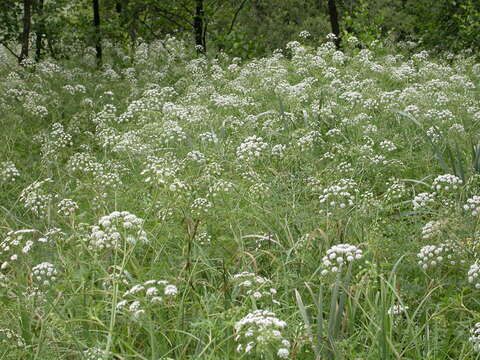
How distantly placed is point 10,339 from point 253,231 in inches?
82.8

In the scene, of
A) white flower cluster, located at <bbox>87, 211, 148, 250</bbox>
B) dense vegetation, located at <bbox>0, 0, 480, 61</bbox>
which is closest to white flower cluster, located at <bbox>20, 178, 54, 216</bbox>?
white flower cluster, located at <bbox>87, 211, 148, 250</bbox>

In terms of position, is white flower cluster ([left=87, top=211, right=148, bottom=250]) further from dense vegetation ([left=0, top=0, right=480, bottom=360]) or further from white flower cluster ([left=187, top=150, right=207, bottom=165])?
white flower cluster ([left=187, top=150, right=207, bottom=165])

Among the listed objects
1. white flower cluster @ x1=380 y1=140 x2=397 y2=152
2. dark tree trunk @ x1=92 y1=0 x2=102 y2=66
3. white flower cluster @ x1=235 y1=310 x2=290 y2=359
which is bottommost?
white flower cluster @ x1=235 y1=310 x2=290 y2=359

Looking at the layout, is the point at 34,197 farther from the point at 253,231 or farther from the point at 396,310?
the point at 396,310

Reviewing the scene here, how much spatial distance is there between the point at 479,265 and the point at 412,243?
2.59ft

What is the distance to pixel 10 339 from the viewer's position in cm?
337

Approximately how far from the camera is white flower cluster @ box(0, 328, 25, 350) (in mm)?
3191

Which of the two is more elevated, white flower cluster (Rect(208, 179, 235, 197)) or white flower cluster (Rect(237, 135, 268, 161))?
white flower cluster (Rect(237, 135, 268, 161))

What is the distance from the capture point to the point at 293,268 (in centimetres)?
425

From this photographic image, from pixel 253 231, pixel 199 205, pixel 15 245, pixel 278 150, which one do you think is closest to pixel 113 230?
pixel 15 245

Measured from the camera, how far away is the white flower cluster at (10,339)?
3.19m

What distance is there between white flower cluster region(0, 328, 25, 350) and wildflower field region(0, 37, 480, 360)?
0.6 inches

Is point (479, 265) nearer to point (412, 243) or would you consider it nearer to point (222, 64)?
point (412, 243)

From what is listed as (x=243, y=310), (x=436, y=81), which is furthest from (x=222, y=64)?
(x=243, y=310)
